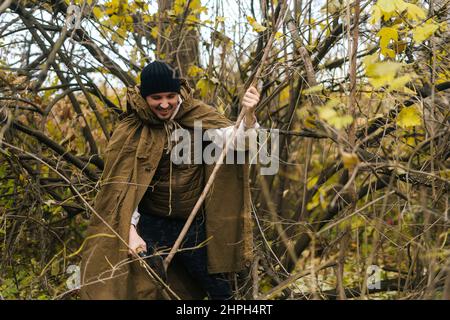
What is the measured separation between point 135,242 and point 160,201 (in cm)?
29

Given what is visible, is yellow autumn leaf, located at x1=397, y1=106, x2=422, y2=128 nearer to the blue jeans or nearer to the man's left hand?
the man's left hand

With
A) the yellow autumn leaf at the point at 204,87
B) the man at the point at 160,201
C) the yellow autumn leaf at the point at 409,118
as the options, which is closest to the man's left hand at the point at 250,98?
the man at the point at 160,201

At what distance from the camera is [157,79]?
340 centimetres

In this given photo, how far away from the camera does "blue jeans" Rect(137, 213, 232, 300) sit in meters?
3.58

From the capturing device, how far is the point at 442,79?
3.50 metres

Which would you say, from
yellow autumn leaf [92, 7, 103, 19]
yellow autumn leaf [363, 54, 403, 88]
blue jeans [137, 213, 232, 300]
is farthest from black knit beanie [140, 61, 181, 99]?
yellow autumn leaf [363, 54, 403, 88]

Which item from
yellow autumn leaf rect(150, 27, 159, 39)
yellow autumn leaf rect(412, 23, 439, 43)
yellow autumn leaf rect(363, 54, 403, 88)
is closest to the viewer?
yellow autumn leaf rect(363, 54, 403, 88)

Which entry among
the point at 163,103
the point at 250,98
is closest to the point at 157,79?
the point at 163,103

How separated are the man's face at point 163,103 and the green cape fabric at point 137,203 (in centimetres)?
3

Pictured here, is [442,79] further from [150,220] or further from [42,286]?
[42,286]

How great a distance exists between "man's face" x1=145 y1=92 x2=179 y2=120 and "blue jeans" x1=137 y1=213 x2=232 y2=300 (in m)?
0.58

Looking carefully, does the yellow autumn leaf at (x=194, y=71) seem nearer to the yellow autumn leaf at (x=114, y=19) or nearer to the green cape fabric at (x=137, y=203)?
the yellow autumn leaf at (x=114, y=19)

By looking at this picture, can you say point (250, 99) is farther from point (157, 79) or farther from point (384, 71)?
point (384, 71)

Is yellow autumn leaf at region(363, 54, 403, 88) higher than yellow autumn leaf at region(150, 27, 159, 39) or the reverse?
the reverse
